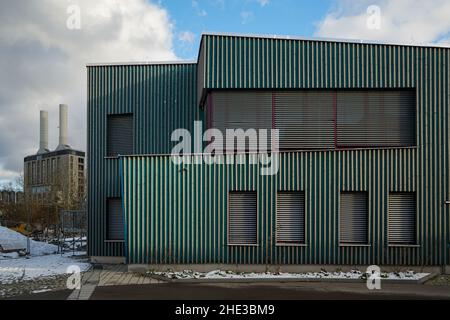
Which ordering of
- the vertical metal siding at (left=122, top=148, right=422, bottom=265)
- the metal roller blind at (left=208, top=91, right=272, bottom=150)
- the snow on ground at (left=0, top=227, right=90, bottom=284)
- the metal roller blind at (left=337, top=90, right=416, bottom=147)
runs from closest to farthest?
the snow on ground at (left=0, top=227, right=90, bottom=284)
the vertical metal siding at (left=122, top=148, right=422, bottom=265)
the metal roller blind at (left=337, top=90, right=416, bottom=147)
the metal roller blind at (left=208, top=91, right=272, bottom=150)

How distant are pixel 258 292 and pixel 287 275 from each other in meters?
2.17

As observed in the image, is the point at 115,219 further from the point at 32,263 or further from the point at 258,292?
the point at 258,292

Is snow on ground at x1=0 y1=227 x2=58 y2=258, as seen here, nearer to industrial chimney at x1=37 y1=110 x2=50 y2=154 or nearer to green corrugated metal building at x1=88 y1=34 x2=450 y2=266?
green corrugated metal building at x1=88 y1=34 x2=450 y2=266

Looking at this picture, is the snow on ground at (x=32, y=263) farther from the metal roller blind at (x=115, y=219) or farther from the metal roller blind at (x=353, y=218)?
the metal roller blind at (x=353, y=218)

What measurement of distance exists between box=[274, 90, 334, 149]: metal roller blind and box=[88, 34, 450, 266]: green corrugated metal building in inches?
1.4

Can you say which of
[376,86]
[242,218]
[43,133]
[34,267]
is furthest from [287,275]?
[43,133]

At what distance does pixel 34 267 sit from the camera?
1360 centimetres

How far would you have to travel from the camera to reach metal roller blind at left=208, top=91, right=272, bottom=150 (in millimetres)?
13055

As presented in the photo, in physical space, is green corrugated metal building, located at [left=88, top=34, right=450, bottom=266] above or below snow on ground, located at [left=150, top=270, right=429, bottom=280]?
above

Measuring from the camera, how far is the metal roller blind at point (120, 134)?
1543cm

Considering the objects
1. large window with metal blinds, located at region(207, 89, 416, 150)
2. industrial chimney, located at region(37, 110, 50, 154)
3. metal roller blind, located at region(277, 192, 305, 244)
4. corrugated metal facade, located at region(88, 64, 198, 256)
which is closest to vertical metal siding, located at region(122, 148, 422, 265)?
metal roller blind, located at region(277, 192, 305, 244)

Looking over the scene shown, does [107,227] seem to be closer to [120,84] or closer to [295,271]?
[120,84]

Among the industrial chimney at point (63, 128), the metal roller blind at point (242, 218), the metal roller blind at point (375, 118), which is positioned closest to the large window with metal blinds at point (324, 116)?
the metal roller blind at point (375, 118)

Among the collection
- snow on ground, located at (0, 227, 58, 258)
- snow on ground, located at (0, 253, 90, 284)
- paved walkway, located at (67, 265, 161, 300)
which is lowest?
snow on ground, located at (0, 227, 58, 258)
